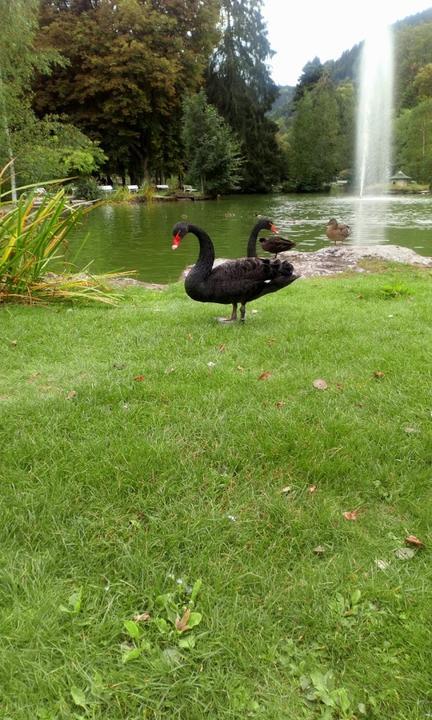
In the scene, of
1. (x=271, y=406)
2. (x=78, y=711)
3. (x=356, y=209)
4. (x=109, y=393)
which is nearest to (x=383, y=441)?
(x=271, y=406)

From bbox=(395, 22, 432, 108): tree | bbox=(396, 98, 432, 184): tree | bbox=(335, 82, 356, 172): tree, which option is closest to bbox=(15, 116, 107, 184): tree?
bbox=(396, 98, 432, 184): tree

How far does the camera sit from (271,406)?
3.12 m

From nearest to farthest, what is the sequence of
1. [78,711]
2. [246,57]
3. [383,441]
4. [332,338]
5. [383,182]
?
[78,711]
[383,441]
[332,338]
[383,182]
[246,57]

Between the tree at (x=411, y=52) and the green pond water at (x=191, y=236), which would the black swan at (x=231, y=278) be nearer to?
the green pond water at (x=191, y=236)

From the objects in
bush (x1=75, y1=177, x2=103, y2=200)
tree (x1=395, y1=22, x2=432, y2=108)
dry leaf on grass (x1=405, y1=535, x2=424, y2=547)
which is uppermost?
tree (x1=395, y1=22, x2=432, y2=108)

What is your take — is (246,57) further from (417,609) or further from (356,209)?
(417,609)

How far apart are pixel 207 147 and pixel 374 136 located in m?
15.9

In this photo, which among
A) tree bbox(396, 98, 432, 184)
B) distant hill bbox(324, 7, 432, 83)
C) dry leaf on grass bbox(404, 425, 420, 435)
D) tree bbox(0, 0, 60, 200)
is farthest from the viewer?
distant hill bbox(324, 7, 432, 83)

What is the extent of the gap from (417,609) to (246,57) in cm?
5024

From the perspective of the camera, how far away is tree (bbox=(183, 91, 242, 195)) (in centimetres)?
3434

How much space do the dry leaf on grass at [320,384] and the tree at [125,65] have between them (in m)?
34.3

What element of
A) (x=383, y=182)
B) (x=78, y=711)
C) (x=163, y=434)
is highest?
(x=383, y=182)

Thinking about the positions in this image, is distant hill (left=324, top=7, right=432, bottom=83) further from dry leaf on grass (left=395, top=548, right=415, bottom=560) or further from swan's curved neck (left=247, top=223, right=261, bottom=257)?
dry leaf on grass (left=395, top=548, right=415, bottom=560)

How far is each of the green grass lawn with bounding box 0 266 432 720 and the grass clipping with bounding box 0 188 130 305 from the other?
92.5 inches
